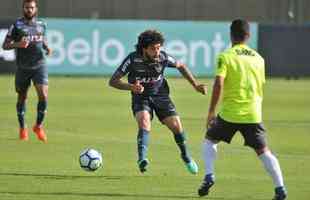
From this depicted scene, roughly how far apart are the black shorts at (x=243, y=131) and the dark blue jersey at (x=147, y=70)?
221cm

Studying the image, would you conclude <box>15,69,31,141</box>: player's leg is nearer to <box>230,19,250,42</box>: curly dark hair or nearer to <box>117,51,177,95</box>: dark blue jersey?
<box>117,51,177,95</box>: dark blue jersey

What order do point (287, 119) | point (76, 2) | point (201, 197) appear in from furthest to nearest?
point (76, 2), point (287, 119), point (201, 197)

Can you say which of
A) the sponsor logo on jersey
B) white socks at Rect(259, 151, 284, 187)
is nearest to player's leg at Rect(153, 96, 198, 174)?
the sponsor logo on jersey

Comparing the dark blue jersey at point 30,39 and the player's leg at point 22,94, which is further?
the player's leg at point 22,94

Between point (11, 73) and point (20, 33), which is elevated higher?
point (20, 33)

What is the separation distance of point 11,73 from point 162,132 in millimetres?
15881

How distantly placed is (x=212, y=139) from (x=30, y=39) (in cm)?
651

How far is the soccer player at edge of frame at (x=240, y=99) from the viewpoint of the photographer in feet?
36.8

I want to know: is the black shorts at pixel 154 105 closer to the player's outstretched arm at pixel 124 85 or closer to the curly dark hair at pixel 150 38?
the player's outstretched arm at pixel 124 85

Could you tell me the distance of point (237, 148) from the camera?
55.5 ft

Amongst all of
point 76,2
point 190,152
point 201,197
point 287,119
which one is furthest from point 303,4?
point 201,197

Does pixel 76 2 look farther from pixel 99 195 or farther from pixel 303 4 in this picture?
pixel 99 195

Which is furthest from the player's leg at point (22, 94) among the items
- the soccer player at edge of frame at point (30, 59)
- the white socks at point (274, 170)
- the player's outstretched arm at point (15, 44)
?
the white socks at point (274, 170)

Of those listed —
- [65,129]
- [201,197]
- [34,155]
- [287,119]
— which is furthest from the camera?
[287,119]
